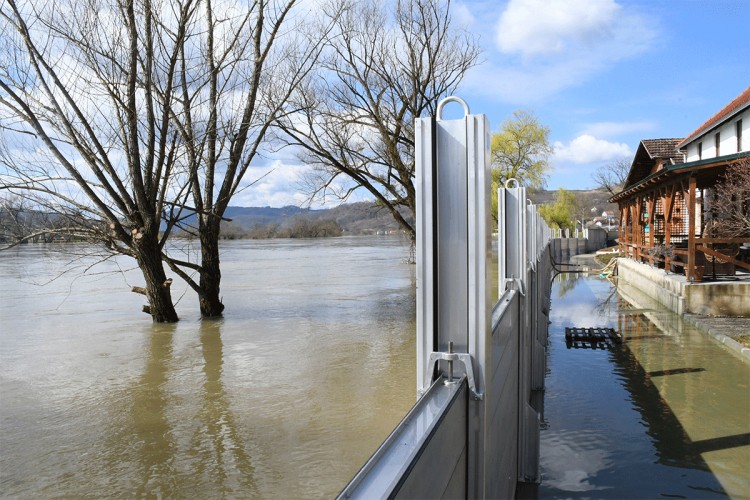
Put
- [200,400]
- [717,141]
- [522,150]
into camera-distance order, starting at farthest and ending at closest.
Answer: [522,150], [717,141], [200,400]

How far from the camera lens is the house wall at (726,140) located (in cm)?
2155

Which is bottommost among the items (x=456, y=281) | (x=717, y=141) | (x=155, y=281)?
(x=155, y=281)

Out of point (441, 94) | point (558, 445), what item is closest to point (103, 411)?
point (558, 445)

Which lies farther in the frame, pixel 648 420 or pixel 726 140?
pixel 726 140

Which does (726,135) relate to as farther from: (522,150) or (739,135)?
(522,150)

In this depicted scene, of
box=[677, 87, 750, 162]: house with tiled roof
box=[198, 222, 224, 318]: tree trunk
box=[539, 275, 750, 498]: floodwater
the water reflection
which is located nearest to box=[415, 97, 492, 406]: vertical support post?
the water reflection

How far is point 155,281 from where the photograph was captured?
13039 mm

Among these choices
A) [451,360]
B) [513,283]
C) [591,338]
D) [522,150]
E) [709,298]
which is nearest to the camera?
[451,360]

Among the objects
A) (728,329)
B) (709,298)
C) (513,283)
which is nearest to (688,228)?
(709,298)

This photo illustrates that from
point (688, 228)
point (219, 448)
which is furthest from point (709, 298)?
point (219, 448)

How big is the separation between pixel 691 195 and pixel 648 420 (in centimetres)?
962

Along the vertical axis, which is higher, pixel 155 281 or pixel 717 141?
pixel 717 141

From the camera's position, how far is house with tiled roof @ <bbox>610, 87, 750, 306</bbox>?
1432 cm

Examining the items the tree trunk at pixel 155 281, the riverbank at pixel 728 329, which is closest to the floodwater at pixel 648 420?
the riverbank at pixel 728 329
